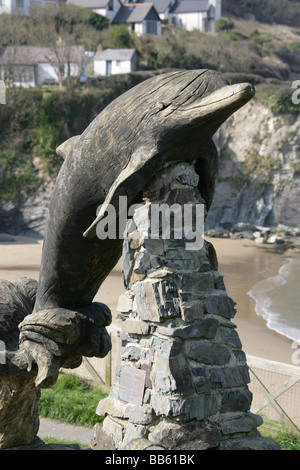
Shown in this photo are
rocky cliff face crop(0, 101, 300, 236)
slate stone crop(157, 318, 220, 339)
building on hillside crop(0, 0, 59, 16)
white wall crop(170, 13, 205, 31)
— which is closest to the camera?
slate stone crop(157, 318, 220, 339)

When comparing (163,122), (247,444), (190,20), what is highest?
(190,20)

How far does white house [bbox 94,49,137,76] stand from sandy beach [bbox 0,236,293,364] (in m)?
22.1

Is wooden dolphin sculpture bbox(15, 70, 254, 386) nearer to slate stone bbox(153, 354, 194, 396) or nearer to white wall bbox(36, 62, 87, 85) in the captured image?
slate stone bbox(153, 354, 194, 396)

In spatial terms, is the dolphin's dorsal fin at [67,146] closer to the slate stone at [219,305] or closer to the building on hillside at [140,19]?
the slate stone at [219,305]

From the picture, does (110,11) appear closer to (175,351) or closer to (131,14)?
(131,14)

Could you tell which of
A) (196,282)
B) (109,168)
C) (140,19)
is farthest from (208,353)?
(140,19)

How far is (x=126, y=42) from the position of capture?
185 ft

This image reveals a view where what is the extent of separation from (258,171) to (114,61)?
17321 millimetres

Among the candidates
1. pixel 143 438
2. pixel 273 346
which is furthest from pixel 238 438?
pixel 273 346

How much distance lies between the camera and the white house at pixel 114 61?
5194cm

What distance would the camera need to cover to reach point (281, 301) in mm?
21094

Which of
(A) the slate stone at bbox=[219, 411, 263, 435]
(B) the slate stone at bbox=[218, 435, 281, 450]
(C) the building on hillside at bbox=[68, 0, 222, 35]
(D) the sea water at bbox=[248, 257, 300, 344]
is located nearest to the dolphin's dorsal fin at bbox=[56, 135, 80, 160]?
(A) the slate stone at bbox=[219, 411, 263, 435]

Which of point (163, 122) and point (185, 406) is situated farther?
point (163, 122)

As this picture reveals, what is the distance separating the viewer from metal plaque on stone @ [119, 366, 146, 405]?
4391 mm
